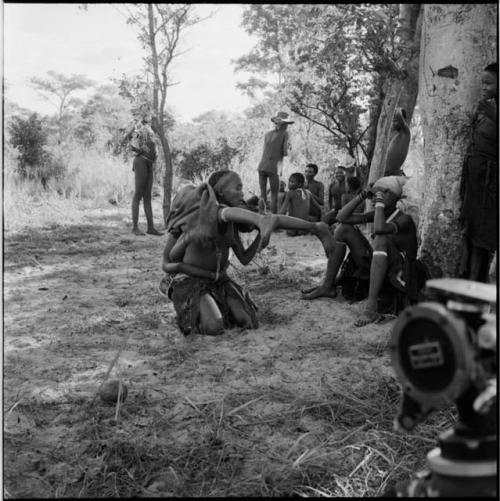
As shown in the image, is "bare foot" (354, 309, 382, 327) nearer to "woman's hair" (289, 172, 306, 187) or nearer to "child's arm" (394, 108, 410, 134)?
"child's arm" (394, 108, 410, 134)

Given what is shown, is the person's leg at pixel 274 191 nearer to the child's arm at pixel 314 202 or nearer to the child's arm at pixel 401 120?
the child's arm at pixel 314 202

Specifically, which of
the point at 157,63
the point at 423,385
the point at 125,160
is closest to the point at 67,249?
the point at 157,63

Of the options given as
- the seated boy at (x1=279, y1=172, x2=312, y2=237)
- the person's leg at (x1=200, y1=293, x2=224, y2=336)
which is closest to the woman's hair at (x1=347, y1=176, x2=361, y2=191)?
the person's leg at (x1=200, y1=293, x2=224, y2=336)

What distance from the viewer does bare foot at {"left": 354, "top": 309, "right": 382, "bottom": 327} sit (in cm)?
455

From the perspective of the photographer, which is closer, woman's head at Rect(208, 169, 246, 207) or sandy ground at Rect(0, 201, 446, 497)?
sandy ground at Rect(0, 201, 446, 497)

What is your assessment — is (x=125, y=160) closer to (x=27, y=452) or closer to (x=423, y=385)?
(x=27, y=452)

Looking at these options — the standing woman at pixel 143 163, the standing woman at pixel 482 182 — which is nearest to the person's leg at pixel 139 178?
the standing woman at pixel 143 163

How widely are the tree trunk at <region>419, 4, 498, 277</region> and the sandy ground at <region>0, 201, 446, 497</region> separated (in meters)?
0.90

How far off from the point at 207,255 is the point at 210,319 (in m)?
0.53

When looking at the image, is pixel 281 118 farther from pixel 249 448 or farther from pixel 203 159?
pixel 249 448

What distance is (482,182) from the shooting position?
13.6 feet

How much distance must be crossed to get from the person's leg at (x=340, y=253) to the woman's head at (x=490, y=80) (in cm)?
163

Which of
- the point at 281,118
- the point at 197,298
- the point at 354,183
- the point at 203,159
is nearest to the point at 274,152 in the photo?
the point at 281,118

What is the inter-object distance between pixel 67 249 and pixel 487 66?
6031mm
